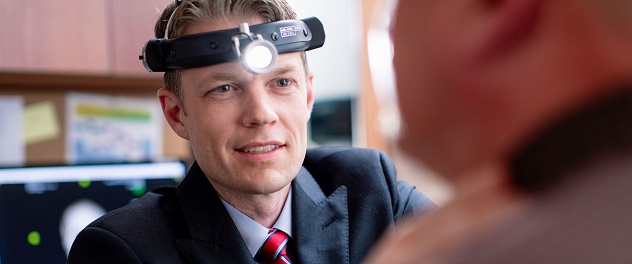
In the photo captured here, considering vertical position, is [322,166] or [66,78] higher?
[66,78]

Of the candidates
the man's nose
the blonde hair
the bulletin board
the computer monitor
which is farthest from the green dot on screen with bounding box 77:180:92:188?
the man's nose

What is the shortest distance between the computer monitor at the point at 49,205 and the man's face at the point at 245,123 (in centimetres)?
47

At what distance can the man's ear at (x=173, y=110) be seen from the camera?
1233 millimetres

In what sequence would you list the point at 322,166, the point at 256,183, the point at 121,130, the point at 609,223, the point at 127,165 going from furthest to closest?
the point at 121,130 → the point at 127,165 → the point at 322,166 → the point at 256,183 → the point at 609,223

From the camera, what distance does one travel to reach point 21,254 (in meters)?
Answer: 1.48

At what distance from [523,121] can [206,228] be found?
923 mm

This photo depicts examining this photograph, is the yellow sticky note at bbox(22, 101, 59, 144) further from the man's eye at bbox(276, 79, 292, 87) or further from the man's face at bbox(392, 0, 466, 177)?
the man's face at bbox(392, 0, 466, 177)

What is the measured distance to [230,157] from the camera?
3.76 feet

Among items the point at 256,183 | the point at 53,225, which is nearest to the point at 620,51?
the point at 256,183

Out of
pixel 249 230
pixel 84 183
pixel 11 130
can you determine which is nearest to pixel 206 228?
pixel 249 230

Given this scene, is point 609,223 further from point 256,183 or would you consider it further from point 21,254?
point 21,254

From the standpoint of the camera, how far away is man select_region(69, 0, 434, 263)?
1.12 m

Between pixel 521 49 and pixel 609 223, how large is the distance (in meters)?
0.08

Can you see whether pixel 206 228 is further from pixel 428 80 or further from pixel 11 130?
pixel 428 80
